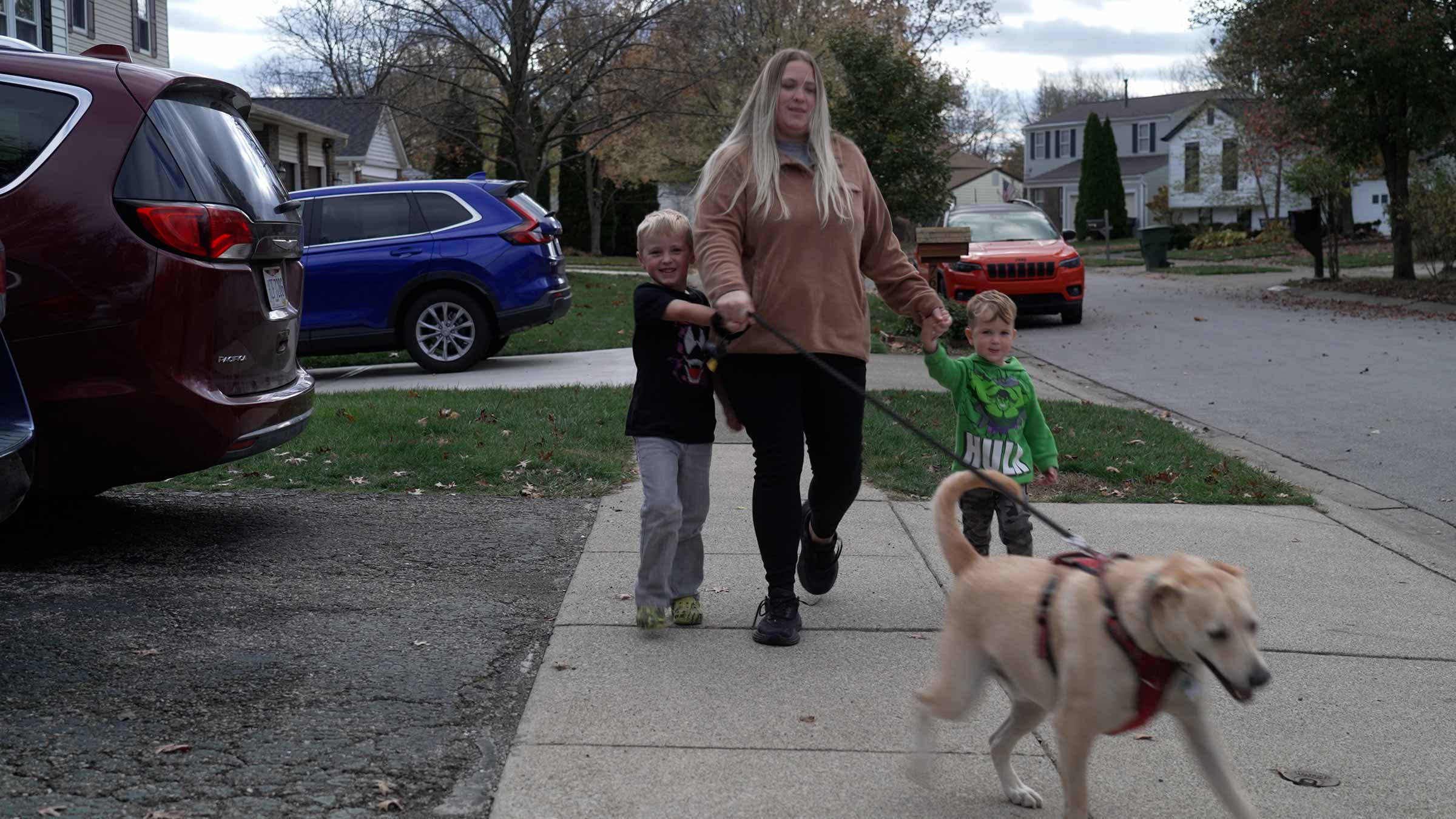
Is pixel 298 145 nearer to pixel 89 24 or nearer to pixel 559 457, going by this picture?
pixel 89 24

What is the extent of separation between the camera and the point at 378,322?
1213 centimetres

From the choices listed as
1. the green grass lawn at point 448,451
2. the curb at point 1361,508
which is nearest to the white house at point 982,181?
the curb at point 1361,508

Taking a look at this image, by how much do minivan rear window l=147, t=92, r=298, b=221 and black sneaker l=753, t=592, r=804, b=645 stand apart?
102 inches

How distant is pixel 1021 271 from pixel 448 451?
38.3ft

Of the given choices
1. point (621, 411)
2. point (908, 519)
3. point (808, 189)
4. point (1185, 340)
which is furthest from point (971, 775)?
point (1185, 340)

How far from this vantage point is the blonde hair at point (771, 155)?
4.20 metres

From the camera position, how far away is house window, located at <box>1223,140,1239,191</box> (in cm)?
5625

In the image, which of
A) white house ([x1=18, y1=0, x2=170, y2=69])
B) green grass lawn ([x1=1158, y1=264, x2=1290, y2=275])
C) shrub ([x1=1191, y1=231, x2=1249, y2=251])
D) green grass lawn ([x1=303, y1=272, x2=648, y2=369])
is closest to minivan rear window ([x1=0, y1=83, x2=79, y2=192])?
green grass lawn ([x1=303, y1=272, x2=648, y2=369])

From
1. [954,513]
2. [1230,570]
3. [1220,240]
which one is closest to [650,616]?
[954,513]

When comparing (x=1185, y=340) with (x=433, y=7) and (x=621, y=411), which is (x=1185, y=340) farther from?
(x=433, y=7)

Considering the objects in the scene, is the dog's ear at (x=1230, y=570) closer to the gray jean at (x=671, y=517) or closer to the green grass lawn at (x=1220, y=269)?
the gray jean at (x=671, y=517)

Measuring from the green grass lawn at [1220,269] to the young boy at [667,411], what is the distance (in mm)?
29864

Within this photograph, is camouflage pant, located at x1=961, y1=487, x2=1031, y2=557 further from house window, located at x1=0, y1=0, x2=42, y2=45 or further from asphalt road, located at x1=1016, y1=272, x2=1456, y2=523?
house window, located at x1=0, y1=0, x2=42, y2=45

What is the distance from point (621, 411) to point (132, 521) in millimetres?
3702
